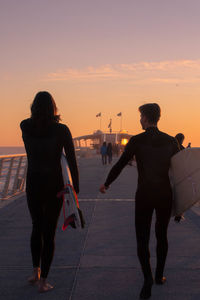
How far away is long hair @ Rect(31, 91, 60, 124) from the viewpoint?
3.89 meters

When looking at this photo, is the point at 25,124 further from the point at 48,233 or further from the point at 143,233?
the point at 143,233

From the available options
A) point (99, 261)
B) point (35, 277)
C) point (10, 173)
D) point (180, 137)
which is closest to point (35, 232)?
point (35, 277)

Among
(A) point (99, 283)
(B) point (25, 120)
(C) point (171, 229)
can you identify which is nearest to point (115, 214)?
(C) point (171, 229)

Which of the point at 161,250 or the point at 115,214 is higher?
the point at 161,250

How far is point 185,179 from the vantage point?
13.7 feet

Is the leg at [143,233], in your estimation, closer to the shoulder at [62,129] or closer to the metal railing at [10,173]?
the shoulder at [62,129]

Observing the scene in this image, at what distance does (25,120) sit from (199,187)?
68.3 inches

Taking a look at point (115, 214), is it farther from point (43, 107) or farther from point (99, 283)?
point (43, 107)

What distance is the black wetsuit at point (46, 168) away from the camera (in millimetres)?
3910

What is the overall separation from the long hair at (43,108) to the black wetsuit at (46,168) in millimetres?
54

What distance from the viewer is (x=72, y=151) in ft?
13.0

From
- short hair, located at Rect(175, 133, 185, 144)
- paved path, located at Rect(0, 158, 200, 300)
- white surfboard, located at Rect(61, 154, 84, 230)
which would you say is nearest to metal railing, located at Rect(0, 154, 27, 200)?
paved path, located at Rect(0, 158, 200, 300)

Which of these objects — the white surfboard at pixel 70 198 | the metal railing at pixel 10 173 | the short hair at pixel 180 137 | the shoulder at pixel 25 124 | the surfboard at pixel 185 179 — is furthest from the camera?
the metal railing at pixel 10 173

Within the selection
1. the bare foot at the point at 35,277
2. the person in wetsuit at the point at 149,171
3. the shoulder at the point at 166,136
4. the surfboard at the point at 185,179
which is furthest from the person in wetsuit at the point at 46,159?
the surfboard at the point at 185,179
